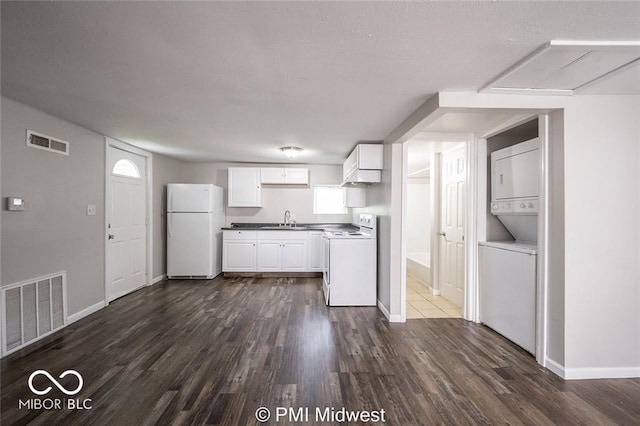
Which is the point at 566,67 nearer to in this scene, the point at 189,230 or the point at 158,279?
the point at 189,230

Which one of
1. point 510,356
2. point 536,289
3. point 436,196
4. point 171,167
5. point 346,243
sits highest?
point 171,167

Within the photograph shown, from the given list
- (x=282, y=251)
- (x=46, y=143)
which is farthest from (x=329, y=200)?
(x=46, y=143)

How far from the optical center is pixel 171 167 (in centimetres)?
522

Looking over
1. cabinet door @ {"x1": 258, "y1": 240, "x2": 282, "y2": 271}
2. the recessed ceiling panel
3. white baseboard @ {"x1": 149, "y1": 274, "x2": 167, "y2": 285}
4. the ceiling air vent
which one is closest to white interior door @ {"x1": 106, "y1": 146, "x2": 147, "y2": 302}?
white baseboard @ {"x1": 149, "y1": 274, "x2": 167, "y2": 285}

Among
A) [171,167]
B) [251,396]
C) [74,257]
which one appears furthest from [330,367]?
[171,167]

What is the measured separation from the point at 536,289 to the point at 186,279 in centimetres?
495

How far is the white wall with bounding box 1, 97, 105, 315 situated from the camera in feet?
7.95

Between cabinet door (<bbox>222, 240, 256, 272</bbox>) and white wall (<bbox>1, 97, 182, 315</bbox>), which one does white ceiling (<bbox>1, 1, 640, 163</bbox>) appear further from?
cabinet door (<bbox>222, 240, 256, 272</bbox>)

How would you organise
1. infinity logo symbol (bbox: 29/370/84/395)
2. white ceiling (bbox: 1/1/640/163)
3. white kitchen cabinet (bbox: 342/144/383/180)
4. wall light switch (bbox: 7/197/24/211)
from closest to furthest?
white ceiling (bbox: 1/1/640/163), infinity logo symbol (bbox: 29/370/84/395), wall light switch (bbox: 7/197/24/211), white kitchen cabinet (bbox: 342/144/383/180)

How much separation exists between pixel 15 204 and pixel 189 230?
2.55m

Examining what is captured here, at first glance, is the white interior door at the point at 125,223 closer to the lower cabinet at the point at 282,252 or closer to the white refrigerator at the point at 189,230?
the white refrigerator at the point at 189,230

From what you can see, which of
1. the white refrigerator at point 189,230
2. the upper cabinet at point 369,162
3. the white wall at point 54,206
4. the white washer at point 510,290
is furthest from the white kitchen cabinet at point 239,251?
the white washer at point 510,290

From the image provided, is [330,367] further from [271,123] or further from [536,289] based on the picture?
[271,123]

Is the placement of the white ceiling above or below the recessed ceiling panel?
above
